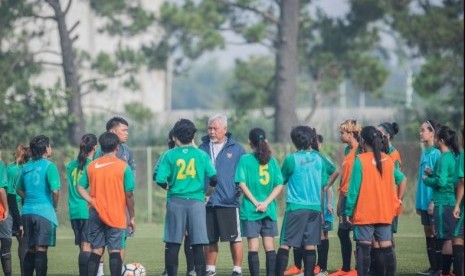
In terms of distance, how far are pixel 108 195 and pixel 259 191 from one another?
1.86 metres

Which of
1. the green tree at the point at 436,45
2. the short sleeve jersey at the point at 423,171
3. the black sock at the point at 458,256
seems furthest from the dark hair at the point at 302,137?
the green tree at the point at 436,45

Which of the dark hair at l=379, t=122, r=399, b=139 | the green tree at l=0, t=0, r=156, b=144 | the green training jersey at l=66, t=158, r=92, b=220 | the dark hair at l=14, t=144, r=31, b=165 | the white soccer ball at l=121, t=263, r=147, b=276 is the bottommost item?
the white soccer ball at l=121, t=263, r=147, b=276

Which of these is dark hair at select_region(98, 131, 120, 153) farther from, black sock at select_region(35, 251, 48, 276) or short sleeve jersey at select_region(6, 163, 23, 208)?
short sleeve jersey at select_region(6, 163, 23, 208)

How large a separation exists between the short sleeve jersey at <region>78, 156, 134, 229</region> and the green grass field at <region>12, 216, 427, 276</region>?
117 inches

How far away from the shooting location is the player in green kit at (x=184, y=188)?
13.3 m

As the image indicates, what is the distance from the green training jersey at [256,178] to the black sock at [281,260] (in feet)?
1.63

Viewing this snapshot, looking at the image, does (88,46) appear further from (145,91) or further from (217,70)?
(217,70)

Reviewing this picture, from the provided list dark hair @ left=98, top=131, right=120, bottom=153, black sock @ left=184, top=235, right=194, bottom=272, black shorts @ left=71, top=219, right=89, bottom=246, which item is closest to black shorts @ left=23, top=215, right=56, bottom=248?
black shorts @ left=71, top=219, right=89, bottom=246

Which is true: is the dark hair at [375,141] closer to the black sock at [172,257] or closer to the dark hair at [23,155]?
the black sock at [172,257]

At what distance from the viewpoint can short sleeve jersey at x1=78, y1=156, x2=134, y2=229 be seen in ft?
42.9

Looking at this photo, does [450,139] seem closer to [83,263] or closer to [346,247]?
[346,247]

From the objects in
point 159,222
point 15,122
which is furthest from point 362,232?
point 15,122

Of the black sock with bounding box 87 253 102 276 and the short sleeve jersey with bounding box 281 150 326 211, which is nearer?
the black sock with bounding box 87 253 102 276

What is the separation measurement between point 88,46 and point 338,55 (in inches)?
1095
